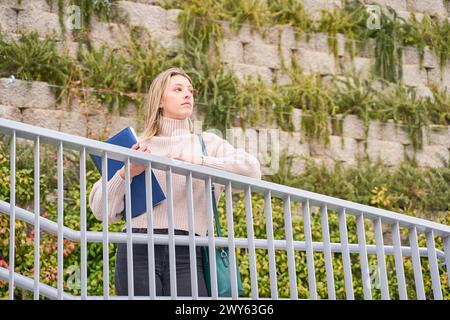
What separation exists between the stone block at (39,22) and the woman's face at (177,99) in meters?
3.23

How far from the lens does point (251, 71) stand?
669 centimetres

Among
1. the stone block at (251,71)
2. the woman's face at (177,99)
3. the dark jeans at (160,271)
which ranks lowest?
the dark jeans at (160,271)

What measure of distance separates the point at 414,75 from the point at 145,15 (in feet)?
8.06

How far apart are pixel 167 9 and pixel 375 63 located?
6.19 feet

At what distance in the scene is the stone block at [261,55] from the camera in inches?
265

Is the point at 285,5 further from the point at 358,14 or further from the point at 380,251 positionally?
the point at 380,251

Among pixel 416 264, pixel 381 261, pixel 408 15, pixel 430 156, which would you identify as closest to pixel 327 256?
pixel 381 261

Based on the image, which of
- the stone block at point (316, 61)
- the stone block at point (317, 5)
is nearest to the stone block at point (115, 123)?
the stone block at point (316, 61)

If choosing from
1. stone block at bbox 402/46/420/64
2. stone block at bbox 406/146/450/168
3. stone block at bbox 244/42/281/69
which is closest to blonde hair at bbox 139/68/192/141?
stone block at bbox 244/42/281/69

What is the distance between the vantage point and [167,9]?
6598mm

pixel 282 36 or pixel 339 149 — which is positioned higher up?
pixel 282 36

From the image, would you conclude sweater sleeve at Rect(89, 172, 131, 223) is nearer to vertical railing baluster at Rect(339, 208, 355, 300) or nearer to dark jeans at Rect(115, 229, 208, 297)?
dark jeans at Rect(115, 229, 208, 297)

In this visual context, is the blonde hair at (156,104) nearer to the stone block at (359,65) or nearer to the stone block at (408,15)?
the stone block at (359,65)

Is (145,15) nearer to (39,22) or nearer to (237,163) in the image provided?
(39,22)
